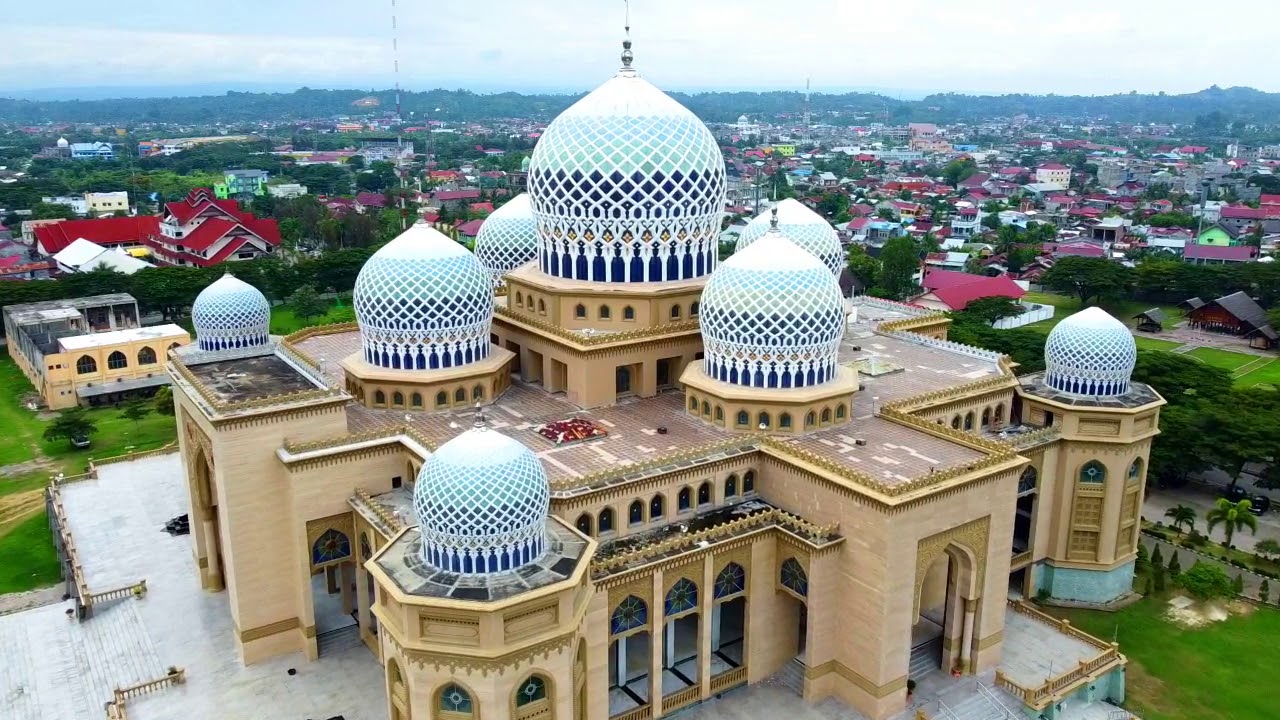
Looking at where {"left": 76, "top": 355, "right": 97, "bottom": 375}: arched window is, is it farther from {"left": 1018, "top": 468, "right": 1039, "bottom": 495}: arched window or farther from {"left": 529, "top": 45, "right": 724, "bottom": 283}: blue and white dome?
{"left": 1018, "top": 468, "right": 1039, "bottom": 495}: arched window

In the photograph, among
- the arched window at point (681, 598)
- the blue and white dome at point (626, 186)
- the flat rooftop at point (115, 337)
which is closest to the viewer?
the arched window at point (681, 598)

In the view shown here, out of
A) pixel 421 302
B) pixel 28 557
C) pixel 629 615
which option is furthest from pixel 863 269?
pixel 28 557

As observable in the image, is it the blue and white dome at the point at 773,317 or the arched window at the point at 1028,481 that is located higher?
the blue and white dome at the point at 773,317

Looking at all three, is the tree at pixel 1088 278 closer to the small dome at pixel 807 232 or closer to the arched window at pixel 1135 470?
the small dome at pixel 807 232

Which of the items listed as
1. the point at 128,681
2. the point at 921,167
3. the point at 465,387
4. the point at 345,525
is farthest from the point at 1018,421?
the point at 921,167

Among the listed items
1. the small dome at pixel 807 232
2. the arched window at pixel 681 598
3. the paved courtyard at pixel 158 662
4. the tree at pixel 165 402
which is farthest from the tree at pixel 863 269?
the paved courtyard at pixel 158 662

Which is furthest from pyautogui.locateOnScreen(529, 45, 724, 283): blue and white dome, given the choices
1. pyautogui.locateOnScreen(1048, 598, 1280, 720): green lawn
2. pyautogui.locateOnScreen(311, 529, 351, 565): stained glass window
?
pyautogui.locateOnScreen(1048, 598, 1280, 720): green lawn
